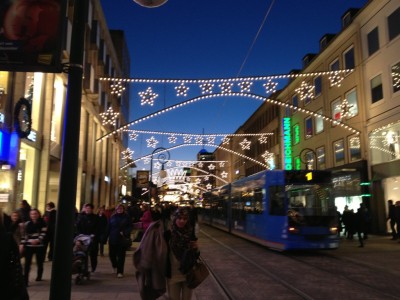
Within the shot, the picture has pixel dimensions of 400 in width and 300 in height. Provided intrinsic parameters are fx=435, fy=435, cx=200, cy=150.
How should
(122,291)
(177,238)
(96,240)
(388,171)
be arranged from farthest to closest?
1. (388,171)
2. (96,240)
3. (122,291)
4. (177,238)

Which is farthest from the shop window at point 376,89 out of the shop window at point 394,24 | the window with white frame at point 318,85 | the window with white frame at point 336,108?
the window with white frame at point 318,85

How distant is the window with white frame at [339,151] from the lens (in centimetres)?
3095

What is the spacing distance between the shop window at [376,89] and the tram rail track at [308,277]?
13.2 m

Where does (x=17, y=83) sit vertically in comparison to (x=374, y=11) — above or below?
below

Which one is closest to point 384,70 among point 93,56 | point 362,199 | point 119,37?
point 362,199

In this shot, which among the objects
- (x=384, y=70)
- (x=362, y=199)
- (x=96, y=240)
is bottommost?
(x=96, y=240)

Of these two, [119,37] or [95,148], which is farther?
[119,37]

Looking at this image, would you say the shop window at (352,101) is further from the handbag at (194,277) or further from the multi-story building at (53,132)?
the handbag at (194,277)

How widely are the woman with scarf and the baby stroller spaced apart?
14.8ft

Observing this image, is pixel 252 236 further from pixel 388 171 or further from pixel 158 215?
pixel 158 215

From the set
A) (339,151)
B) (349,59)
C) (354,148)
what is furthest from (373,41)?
(339,151)

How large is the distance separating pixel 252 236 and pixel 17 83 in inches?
473

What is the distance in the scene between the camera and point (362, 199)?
27141 millimetres

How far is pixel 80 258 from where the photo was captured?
31.7 ft
